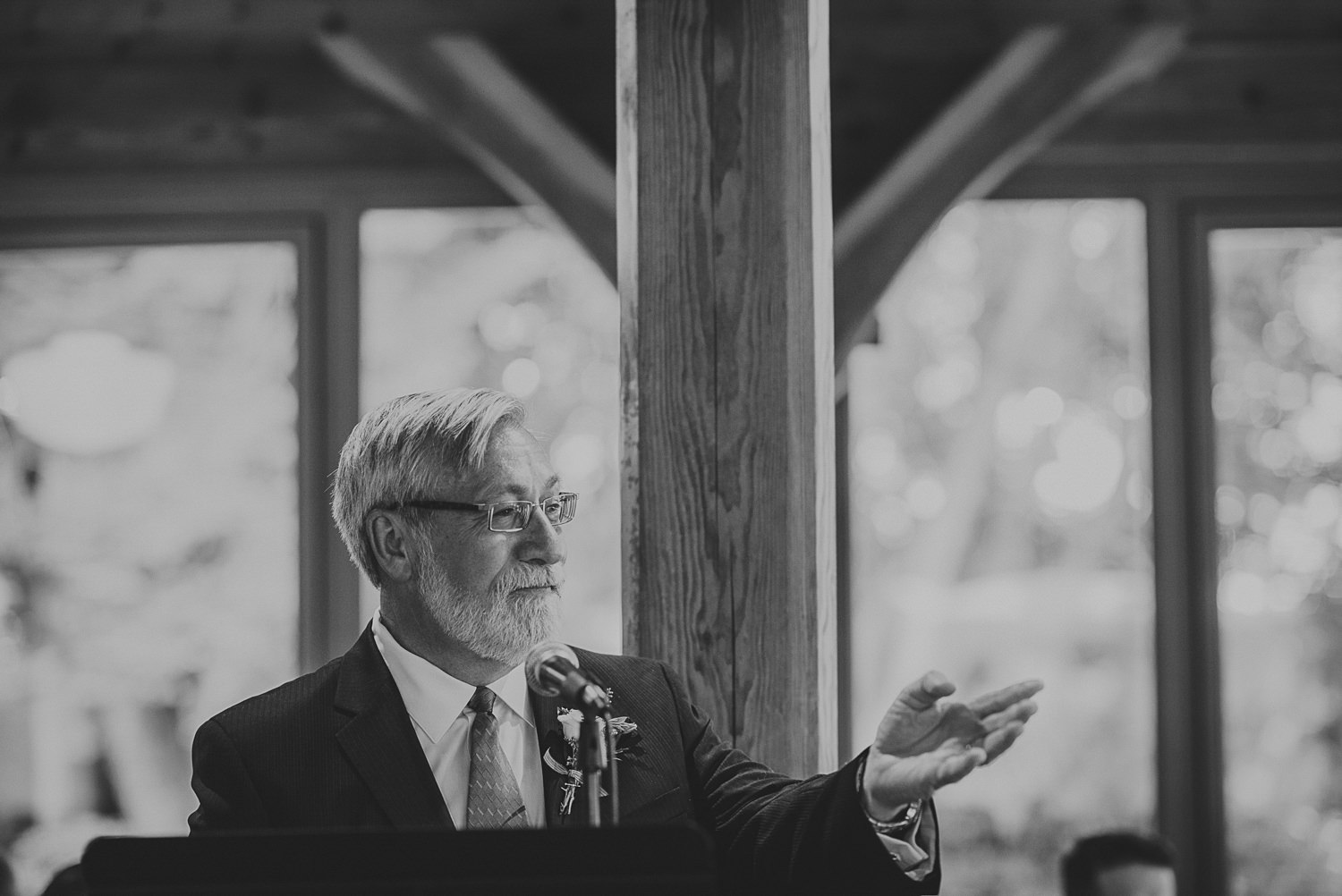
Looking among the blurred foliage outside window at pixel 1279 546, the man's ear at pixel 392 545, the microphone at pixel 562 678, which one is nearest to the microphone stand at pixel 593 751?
the microphone at pixel 562 678

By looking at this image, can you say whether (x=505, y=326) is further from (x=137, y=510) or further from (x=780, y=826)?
(x=780, y=826)

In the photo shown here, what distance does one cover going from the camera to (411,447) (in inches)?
81.0

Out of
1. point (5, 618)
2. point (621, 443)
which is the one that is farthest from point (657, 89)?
point (5, 618)

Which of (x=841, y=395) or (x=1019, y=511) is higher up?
(x=841, y=395)

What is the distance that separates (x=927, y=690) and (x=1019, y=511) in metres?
2.83

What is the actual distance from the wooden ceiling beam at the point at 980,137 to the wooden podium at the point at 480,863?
2.56 m

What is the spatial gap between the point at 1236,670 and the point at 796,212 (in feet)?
8.90

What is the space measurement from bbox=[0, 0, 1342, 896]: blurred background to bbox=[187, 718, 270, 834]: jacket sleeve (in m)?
2.51

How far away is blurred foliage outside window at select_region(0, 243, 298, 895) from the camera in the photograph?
14.4 ft

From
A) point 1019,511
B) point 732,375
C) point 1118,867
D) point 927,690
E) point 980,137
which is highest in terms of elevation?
point 980,137

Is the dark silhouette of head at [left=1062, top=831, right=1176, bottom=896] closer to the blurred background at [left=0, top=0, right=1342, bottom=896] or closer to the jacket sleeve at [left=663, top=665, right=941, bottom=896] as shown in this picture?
the blurred background at [left=0, top=0, right=1342, bottom=896]

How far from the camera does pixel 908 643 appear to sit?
14.3ft

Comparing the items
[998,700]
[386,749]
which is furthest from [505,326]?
[998,700]

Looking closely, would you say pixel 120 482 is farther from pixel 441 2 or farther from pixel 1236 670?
pixel 1236 670
